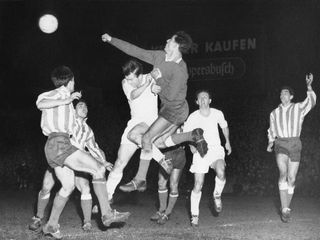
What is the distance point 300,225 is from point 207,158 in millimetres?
1802

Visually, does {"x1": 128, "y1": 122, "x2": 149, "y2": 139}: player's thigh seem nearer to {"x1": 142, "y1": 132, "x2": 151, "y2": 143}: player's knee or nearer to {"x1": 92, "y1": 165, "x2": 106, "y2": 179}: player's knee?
{"x1": 142, "y1": 132, "x2": 151, "y2": 143}: player's knee

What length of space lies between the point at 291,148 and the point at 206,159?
1.46 meters

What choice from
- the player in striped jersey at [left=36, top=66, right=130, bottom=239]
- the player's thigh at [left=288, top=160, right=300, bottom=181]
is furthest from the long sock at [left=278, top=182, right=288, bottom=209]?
the player in striped jersey at [left=36, top=66, right=130, bottom=239]

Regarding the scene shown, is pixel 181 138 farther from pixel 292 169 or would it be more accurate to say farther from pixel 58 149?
pixel 292 169

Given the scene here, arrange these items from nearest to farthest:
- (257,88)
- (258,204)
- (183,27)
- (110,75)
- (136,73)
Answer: (136,73) → (258,204) → (257,88) → (183,27) → (110,75)

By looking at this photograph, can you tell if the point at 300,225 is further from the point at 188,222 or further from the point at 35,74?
the point at 35,74

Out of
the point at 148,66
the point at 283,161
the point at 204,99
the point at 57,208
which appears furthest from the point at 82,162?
the point at 148,66

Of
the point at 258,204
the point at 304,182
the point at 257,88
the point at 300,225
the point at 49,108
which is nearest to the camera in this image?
the point at 49,108

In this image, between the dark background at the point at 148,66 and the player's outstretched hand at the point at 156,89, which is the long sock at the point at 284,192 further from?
the player's outstretched hand at the point at 156,89

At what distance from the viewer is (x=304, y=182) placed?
15.0 meters

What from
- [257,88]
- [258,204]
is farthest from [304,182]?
[257,88]

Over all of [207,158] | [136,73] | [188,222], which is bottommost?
[188,222]

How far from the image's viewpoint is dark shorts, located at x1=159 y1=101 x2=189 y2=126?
30.9 ft

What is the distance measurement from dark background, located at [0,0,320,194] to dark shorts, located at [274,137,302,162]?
11.2 feet
